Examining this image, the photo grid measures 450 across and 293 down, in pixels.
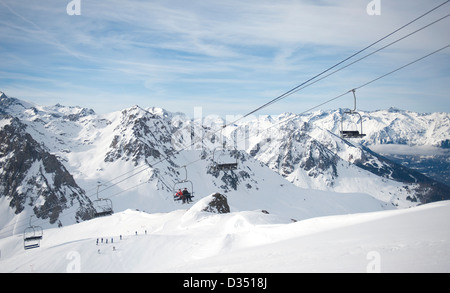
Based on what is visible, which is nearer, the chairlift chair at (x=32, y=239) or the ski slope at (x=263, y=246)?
the ski slope at (x=263, y=246)

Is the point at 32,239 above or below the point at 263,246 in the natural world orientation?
below

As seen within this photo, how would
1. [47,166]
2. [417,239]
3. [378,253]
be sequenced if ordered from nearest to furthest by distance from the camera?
[378,253]
[417,239]
[47,166]

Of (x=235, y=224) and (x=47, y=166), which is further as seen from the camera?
(x=47, y=166)

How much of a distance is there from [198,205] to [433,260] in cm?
5345

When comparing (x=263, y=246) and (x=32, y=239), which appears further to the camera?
(x=32, y=239)

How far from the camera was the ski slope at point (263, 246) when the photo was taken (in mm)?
12477

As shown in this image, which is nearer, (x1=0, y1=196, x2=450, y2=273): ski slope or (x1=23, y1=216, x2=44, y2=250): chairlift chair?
(x1=0, y1=196, x2=450, y2=273): ski slope

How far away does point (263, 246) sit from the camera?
Answer: 2212 cm

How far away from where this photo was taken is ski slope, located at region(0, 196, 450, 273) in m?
12.5
